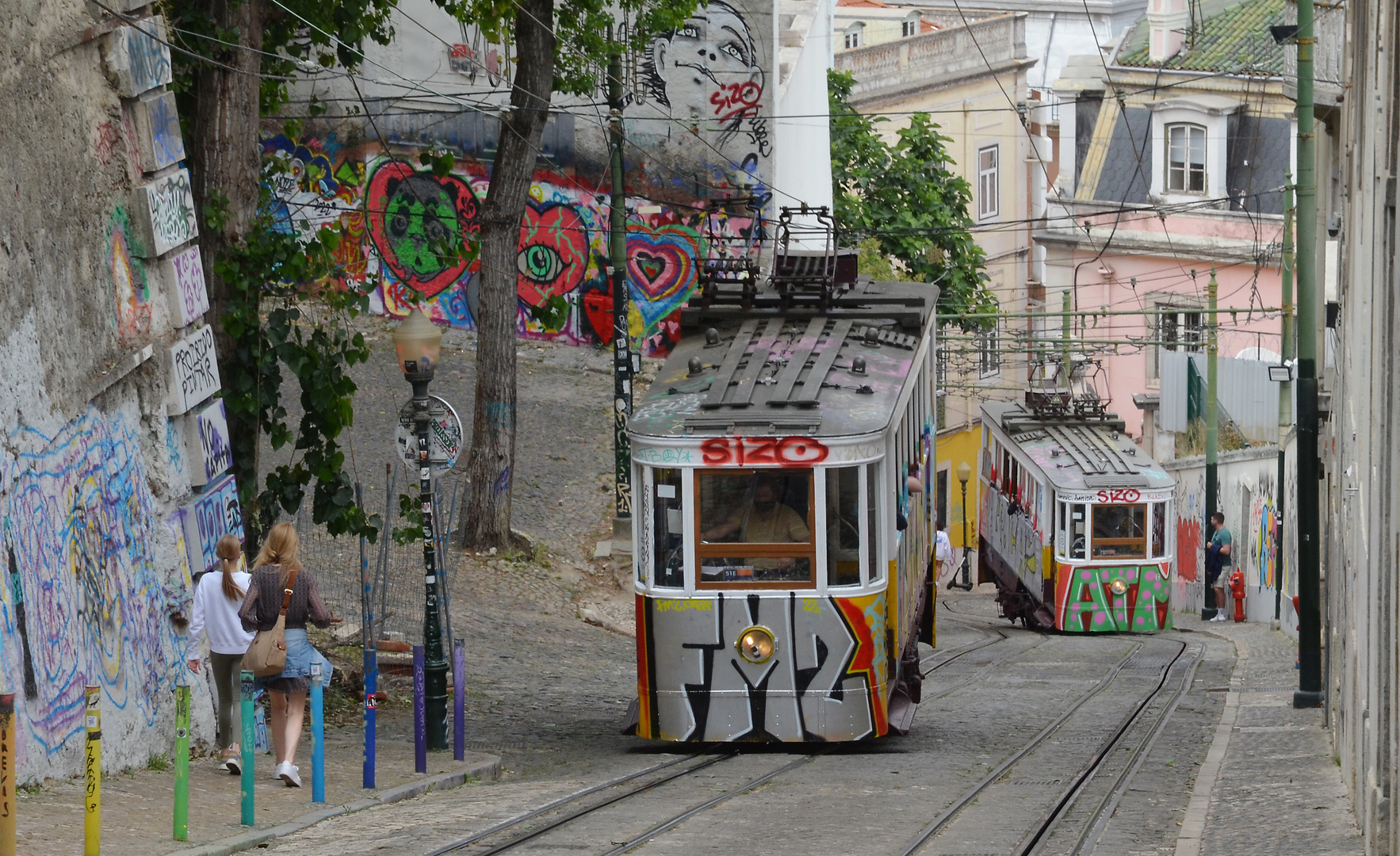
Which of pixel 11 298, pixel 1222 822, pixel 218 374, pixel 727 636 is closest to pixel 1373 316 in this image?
pixel 1222 822

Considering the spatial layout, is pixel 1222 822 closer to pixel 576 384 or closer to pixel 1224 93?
pixel 576 384

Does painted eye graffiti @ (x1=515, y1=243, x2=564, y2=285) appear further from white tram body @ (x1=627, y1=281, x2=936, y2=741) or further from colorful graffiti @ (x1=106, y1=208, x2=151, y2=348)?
colorful graffiti @ (x1=106, y1=208, x2=151, y2=348)

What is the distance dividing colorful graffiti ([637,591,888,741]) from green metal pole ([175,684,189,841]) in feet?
15.1

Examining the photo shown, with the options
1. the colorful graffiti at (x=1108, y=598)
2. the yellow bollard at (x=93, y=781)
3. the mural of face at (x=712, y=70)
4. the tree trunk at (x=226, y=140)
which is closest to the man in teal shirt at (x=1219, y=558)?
the colorful graffiti at (x=1108, y=598)

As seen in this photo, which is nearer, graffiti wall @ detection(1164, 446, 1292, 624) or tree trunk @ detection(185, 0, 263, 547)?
tree trunk @ detection(185, 0, 263, 547)

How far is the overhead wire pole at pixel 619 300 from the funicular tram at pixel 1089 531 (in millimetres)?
7005

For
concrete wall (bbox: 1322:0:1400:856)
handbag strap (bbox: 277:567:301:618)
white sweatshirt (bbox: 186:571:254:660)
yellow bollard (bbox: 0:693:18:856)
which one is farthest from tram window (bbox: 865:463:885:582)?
yellow bollard (bbox: 0:693:18:856)

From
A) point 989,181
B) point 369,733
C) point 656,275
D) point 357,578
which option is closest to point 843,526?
point 369,733

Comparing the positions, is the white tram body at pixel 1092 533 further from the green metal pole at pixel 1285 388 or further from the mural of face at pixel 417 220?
the mural of face at pixel 417 220

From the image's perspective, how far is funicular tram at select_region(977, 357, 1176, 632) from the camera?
28078 mm

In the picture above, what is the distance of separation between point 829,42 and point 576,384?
463 inches

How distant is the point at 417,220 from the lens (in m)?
35.1

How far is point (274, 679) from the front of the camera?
11.4 m

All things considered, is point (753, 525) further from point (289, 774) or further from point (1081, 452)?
point (1081, 452)
